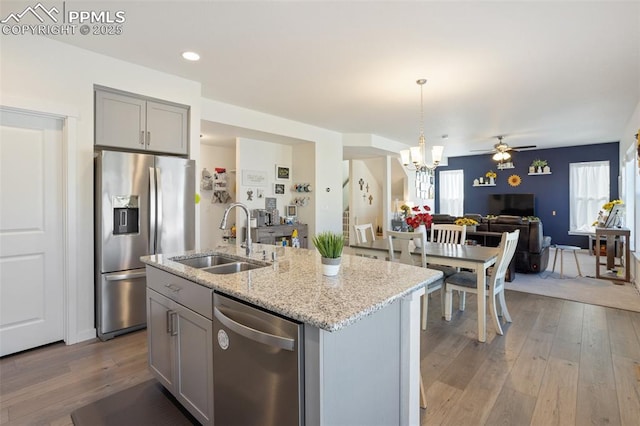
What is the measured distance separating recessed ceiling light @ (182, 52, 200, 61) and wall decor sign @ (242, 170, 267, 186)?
2.43 meters

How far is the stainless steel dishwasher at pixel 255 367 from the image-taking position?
117cm

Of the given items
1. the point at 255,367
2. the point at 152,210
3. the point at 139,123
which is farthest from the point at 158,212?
the point at 255,367

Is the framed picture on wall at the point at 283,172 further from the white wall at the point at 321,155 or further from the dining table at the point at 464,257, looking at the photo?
the dining table at the point at 464,257

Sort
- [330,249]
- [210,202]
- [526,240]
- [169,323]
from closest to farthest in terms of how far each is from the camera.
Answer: [330,249] → [169,323] → [526,240] → [210,202]

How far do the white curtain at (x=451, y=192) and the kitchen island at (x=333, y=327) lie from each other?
29.6 feet

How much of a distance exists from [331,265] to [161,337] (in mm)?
1217

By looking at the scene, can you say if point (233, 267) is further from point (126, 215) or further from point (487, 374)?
point (487, 374)

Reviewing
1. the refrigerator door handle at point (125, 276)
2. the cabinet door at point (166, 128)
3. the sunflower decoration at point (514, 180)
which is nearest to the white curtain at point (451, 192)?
the sunflower decoration at point (514, 180)

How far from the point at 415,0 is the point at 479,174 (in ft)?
28.1

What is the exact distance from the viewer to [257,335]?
125cm

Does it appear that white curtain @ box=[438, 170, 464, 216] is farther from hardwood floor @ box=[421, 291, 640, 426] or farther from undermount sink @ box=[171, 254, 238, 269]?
undermount sink @ box=[171, 254, 238, 269]

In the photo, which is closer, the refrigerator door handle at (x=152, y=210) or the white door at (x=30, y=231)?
the white door at (x=30, y=231)

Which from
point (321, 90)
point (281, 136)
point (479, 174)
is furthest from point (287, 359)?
point (479, 174)

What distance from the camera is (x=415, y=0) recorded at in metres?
2.13
